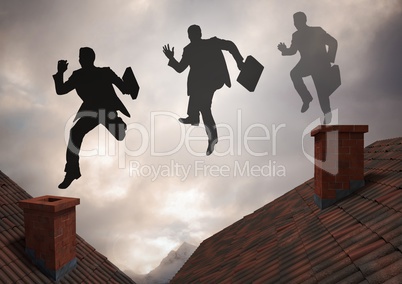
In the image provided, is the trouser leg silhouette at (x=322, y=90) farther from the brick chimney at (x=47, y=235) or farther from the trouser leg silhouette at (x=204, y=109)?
the brick chimney at (x=47, y=235)

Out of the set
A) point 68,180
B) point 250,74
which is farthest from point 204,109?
point 68,180

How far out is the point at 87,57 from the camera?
23.9 feet

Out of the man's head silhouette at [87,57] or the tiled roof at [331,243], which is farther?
the man's head silhouette at [87,57]

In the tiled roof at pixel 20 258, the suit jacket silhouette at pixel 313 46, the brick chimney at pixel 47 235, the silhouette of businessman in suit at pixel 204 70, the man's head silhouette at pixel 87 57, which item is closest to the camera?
the tiled roof at pixel 20 258

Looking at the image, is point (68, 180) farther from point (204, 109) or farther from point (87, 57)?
point (204, 109)

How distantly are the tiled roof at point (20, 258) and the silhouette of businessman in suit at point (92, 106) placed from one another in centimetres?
217

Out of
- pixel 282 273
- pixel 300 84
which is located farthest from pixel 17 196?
pixel 300 84

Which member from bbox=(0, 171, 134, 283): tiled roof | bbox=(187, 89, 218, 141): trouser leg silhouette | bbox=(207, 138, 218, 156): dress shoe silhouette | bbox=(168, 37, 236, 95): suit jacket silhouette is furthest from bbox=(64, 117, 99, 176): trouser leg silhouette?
bbox=(207, 138, 218, 156): dress shoe silhouette

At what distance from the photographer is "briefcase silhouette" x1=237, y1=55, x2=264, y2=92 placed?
305 inches

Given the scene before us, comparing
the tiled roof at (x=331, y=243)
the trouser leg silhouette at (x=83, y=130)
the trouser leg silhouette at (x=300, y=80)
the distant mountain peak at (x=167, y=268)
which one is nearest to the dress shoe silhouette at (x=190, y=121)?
the trouser leg silhouette at (x=83, y=130)

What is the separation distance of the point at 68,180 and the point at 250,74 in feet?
21.2

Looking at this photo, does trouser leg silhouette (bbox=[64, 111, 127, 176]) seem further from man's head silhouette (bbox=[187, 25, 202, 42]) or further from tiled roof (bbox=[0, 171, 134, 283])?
man's head silhouette (bbox=[187, 25, 202, 42])

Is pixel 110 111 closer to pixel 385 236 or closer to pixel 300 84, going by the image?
pixel 300 84

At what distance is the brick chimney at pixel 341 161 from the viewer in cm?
394
